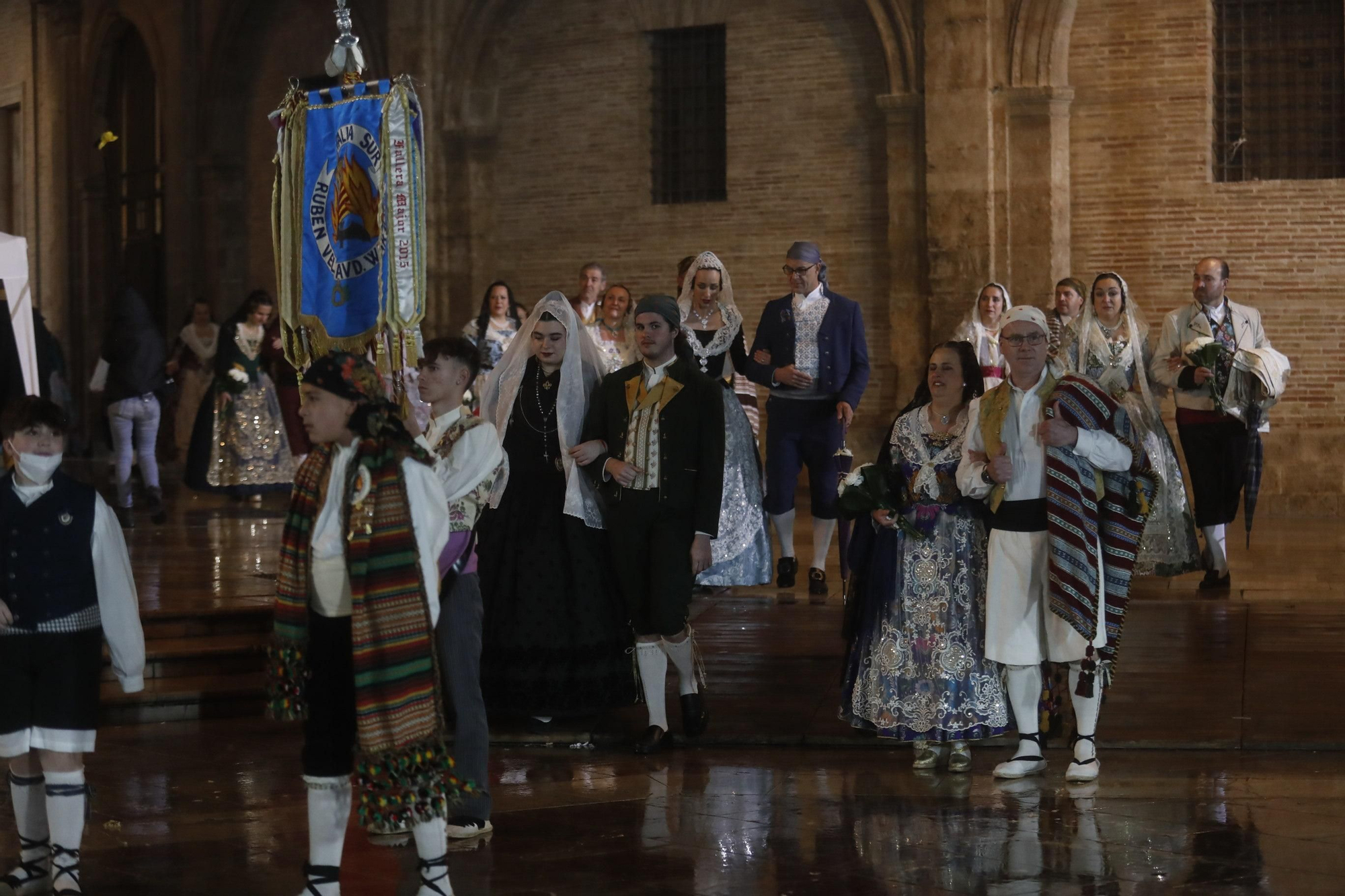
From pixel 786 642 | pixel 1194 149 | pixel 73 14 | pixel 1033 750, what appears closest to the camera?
pixel 1033 750

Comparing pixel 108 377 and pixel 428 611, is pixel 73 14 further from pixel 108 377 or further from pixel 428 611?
pixel 428 611

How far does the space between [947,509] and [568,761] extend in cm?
168

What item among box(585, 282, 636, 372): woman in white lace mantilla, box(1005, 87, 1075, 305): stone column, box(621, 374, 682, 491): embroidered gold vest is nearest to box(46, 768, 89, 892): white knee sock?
box(621, 374, 682, 491): embroidered gold vest

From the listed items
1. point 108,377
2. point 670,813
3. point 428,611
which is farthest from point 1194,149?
point 428,611

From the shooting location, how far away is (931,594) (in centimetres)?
601

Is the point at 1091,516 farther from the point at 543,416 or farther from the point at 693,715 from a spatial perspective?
the point at 543,416

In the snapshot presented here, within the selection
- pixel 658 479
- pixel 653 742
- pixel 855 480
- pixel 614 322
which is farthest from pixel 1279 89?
pixel 653 742

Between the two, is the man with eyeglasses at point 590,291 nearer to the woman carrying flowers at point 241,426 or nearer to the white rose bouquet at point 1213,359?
the woman carrying flowers at point 241,426

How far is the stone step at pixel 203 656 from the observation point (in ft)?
24.7

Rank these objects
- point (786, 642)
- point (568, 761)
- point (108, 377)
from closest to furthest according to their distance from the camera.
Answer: point (568, 761), point (786, 642), point (108, 377)

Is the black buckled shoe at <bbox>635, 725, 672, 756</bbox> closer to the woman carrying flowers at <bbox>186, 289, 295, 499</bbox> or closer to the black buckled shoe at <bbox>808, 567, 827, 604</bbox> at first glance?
the black buckled shoe at <bbox>808, 567, 827, 604</bbox>

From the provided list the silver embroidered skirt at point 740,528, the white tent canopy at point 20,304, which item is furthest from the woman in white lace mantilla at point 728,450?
the white tent canopy at point 20,304

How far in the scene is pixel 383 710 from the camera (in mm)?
4219

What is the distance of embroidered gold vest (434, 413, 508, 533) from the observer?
504 centimetres
